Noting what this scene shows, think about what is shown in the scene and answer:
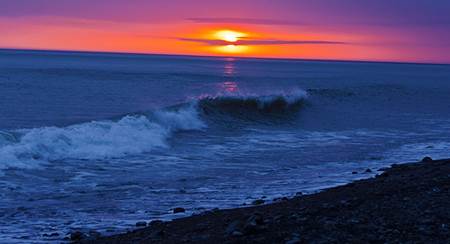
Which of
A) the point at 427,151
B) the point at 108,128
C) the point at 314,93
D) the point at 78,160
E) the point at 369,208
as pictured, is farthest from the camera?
the point at 314,93

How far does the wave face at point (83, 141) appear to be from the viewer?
15727 mm

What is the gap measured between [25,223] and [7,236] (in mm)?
783

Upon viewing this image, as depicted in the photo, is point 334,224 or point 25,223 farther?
point 25,223

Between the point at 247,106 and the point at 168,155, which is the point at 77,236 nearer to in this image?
the point at 168,155

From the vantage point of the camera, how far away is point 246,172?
15047 mm

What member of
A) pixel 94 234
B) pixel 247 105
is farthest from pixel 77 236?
pixel 247 105

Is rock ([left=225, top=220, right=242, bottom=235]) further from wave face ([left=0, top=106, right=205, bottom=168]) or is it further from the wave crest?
the wave crest

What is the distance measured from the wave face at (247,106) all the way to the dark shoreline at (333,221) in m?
20.6

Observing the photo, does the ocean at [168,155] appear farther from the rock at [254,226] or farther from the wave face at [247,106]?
the rock at [254,226]

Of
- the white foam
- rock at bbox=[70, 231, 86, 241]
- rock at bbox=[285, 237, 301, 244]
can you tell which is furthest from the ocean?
rock at bbox=[285, 237, 301, 244]

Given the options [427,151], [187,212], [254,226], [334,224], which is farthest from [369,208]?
[427,151]

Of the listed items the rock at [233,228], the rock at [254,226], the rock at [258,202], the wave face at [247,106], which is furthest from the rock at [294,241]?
the wave face at [247,106]

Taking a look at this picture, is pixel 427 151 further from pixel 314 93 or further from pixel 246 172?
pixel 314 93

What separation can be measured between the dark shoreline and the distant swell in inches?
268
